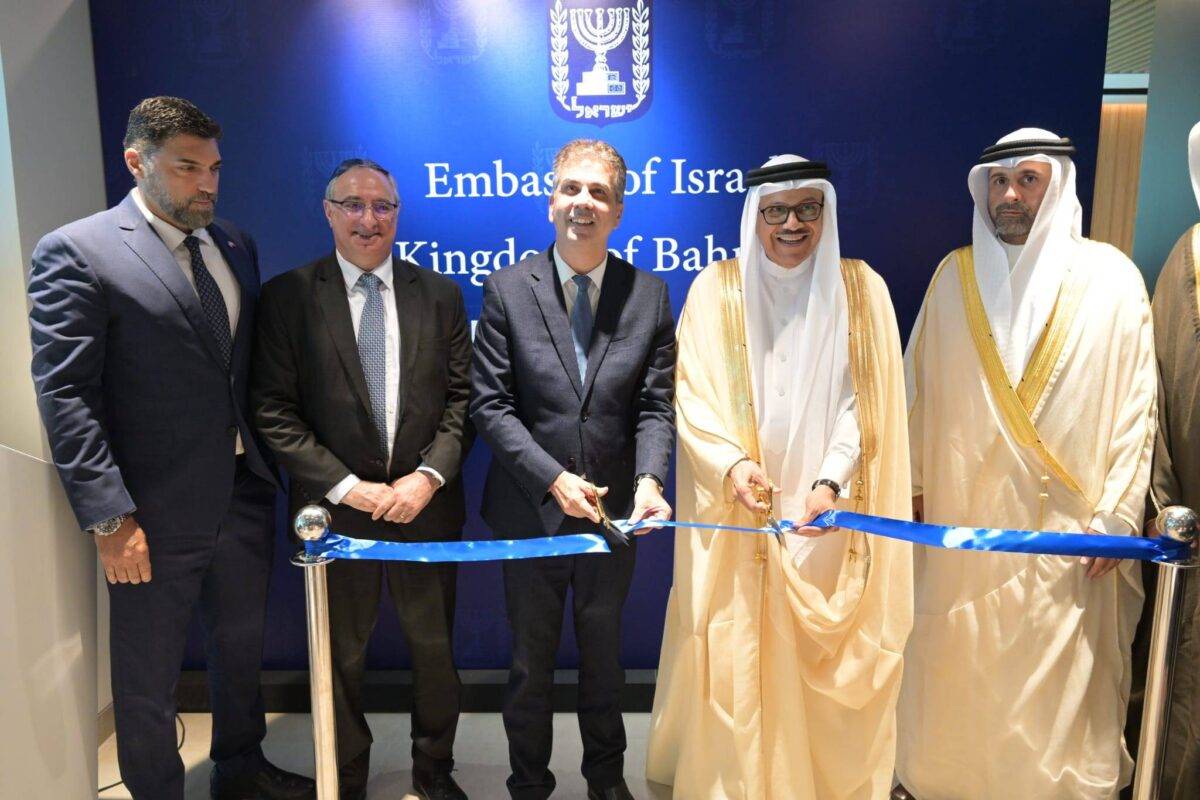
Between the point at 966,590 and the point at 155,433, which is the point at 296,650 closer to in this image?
the point at 155,433

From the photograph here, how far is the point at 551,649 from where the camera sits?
110 inches

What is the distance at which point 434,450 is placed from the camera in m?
2.79

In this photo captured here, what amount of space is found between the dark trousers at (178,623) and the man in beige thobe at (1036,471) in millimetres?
2351

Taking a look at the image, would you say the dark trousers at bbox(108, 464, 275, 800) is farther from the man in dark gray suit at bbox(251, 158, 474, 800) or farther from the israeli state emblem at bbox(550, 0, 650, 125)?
the israeli state emblem at bbox(550, 0, 650, 125)

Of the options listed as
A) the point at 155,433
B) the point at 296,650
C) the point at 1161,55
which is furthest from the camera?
the point at 296,650

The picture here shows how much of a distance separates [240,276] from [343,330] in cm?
41

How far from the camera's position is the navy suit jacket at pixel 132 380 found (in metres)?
2.40

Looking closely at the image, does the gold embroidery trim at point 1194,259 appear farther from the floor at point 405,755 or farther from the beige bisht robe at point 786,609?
the floor at point 405,755

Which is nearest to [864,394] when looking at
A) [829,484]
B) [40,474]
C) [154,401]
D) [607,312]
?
[829,484]

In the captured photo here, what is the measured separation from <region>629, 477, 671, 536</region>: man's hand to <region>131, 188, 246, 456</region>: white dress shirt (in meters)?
1.30

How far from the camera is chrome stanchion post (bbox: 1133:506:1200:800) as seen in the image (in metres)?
2.20

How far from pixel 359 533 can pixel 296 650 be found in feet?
4.53

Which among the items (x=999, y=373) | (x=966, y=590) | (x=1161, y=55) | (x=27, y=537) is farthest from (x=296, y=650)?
(x=1161, y=55)

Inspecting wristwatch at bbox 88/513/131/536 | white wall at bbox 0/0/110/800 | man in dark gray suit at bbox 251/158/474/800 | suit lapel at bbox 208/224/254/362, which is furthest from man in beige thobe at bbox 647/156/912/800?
white wall at bbox 0/0/110/800
